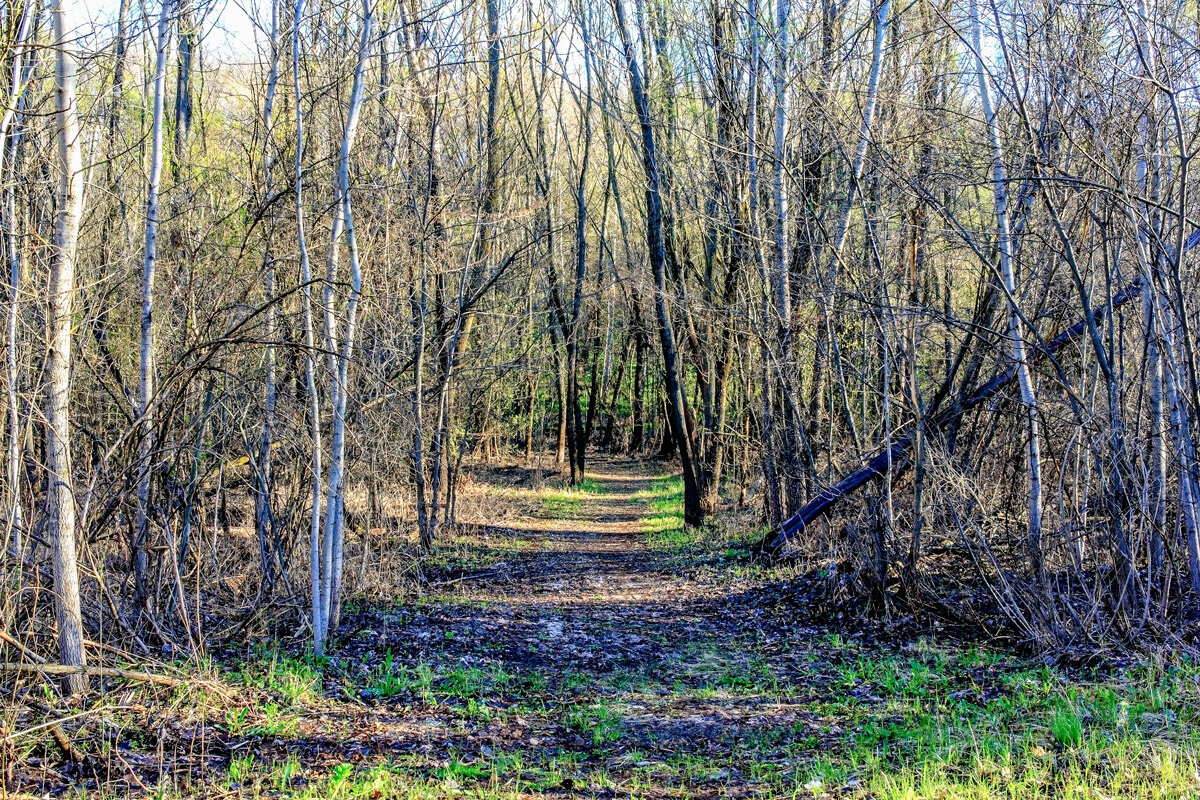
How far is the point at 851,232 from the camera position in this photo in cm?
1107

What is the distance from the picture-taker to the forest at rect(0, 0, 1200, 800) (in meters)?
4.83

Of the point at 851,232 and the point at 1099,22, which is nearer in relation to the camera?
the point at 1099,22

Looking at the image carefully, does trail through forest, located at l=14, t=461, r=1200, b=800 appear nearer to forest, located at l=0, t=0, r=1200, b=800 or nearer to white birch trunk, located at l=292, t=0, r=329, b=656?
forest, located at l=0, t=0, r=1200, b=800

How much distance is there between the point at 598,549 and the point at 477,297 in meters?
4.68

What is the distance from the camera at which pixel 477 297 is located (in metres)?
11.1

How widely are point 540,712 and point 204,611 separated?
11.4ft

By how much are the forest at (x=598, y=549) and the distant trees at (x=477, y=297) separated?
7cm

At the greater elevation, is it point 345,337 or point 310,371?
point 345,337

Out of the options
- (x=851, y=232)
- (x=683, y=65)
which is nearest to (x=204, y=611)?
(x=851, y=232)

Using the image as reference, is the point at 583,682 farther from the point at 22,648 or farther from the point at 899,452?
the point at 899,452

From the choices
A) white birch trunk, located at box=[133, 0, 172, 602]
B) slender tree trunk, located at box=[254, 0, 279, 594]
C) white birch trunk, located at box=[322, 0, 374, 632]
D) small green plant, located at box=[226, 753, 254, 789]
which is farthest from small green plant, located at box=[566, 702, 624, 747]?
white birch trunk, located at box=[133, 0, 172, 602]

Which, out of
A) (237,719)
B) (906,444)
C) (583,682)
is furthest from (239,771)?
(906,444)

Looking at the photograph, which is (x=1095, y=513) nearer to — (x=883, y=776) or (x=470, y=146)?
(x=883, y=776)

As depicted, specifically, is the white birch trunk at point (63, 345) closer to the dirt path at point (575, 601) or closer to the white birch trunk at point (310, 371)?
the white birch trunk at point (310, 371)
